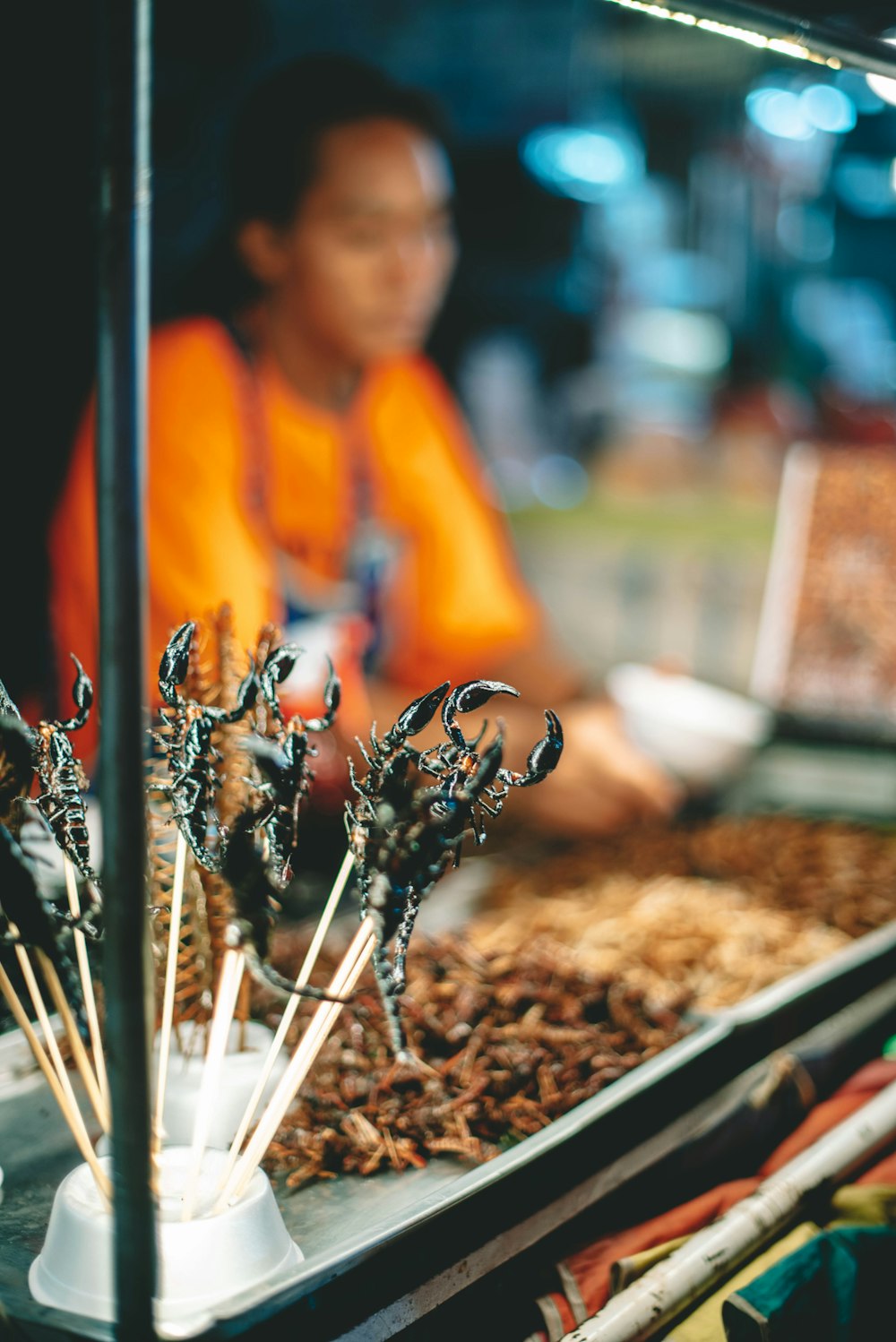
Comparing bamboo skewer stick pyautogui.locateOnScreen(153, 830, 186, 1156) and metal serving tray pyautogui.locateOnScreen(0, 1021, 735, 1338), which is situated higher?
bamboo skewer stick pyautogui.locateOnScreen(153, 830, 186, 1156)

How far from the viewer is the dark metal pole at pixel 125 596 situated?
0.70 m

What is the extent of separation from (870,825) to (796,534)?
91 cm

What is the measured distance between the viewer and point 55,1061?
1.04 m

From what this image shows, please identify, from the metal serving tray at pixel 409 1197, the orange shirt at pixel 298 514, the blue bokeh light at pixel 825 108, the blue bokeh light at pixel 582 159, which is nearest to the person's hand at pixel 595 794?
the orange shirt at pixel 298 514

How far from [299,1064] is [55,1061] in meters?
0.25

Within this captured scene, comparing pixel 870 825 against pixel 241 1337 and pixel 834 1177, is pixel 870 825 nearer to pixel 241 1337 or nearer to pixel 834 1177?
pixel 834 1177

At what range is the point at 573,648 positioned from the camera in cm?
359

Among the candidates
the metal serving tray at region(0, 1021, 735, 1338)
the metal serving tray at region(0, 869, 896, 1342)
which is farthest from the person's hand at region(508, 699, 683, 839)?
the metal serving tray at region(0, 1021, 735, 1338)

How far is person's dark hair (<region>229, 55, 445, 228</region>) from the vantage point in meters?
2.40

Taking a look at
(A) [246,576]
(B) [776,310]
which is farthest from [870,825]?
(B) [776,310]

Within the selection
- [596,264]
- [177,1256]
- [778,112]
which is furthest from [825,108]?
[177,1256]

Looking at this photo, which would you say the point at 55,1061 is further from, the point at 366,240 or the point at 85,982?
the point at 366,240

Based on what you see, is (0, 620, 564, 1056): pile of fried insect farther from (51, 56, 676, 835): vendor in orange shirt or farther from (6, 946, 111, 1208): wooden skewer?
(51, 56, 676, 835): vendor in orange shirt

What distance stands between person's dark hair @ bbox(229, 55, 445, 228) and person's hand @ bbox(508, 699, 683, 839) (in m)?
1.43
